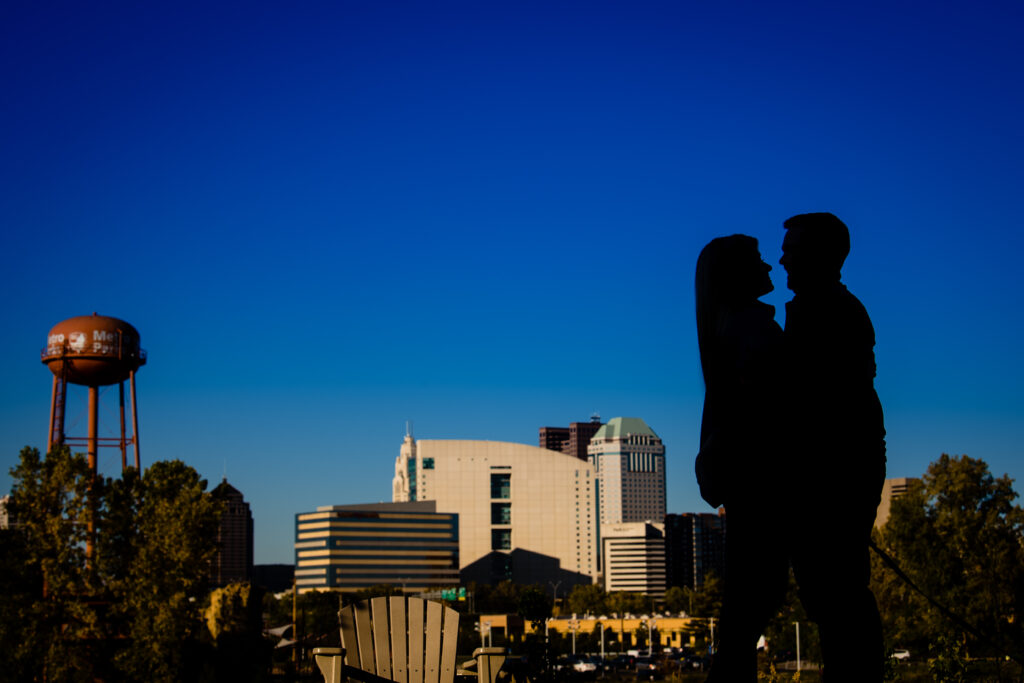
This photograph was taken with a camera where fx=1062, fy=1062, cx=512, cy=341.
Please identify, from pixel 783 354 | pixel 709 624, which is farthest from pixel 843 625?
pixel 709 624

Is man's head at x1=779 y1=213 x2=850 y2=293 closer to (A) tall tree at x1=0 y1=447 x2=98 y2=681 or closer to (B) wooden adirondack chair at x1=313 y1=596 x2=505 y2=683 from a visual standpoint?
(B) wooden adirondack chair at x1=313 y1=596 x2=505 y2=683

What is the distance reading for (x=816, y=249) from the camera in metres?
4.98

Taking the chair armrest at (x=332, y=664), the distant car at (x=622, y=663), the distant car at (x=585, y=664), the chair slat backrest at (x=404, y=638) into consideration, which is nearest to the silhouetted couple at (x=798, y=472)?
the chair armrest at (x=332, y=664)

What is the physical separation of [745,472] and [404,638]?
3596mm

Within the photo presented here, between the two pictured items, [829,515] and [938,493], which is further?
[938,493]

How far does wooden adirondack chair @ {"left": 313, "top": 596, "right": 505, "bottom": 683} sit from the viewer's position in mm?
7141

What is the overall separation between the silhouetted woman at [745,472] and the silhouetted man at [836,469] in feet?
0.40

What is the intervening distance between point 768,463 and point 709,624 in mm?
75989

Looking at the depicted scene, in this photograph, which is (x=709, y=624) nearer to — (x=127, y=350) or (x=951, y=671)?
(x=127, y=350)

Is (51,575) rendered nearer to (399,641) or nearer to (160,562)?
(160,562)

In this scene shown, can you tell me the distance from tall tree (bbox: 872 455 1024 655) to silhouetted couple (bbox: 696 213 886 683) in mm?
35774

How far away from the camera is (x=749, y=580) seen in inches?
182

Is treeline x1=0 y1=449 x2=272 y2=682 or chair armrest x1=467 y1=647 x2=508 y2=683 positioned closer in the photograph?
chair armrest x1=467 y1=647 x2=508 y2=683

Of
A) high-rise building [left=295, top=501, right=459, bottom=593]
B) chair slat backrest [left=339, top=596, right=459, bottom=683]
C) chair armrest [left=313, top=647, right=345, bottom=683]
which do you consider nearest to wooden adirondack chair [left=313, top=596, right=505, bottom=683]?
chair slat backrest [left=339, top=596, right=459, bottom=683]
